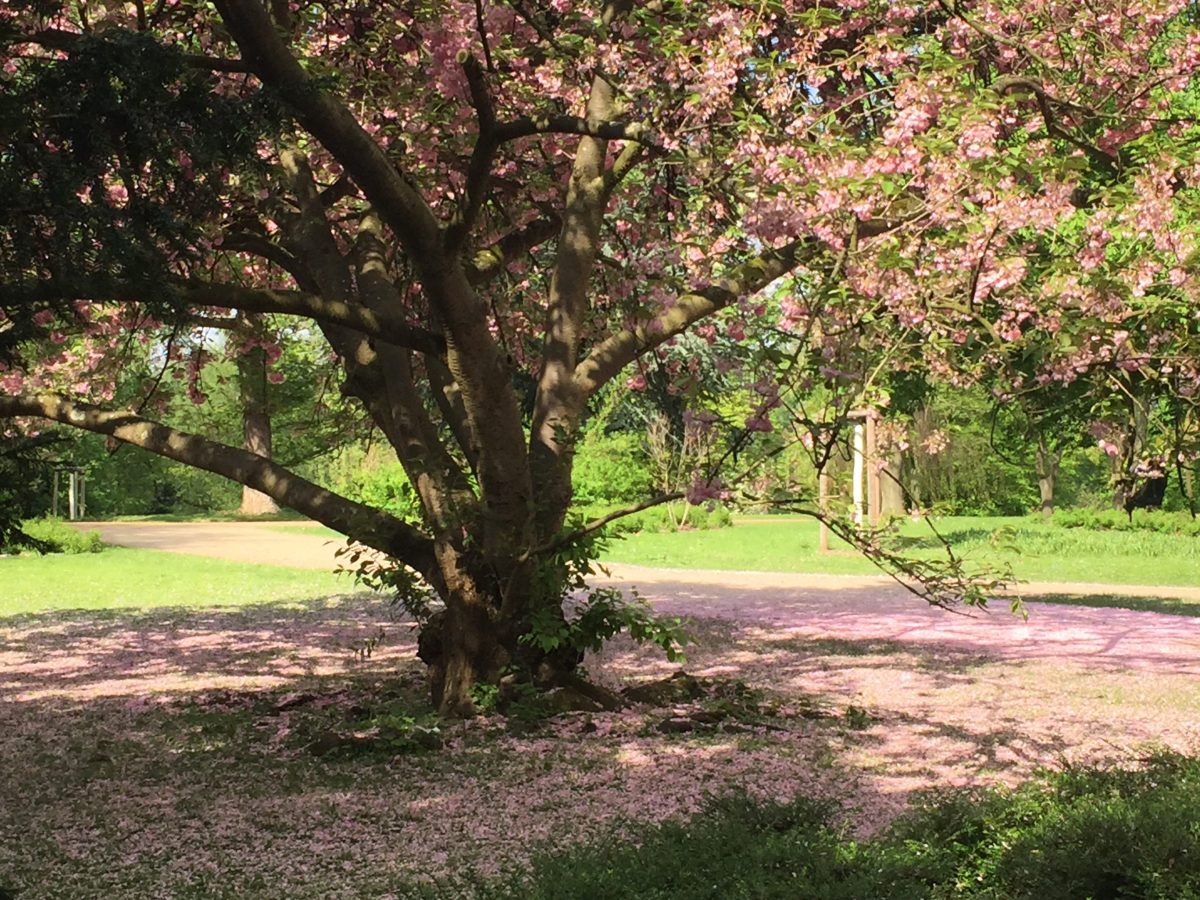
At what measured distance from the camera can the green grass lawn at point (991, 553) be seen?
19297 millimetres

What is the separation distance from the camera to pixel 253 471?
785 cm

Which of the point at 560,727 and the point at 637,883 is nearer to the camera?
the point at 637,883

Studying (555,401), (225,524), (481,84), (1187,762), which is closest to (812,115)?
(481,84)

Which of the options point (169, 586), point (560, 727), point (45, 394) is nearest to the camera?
point (560, 727)

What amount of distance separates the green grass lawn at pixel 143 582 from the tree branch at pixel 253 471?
758 centimetres

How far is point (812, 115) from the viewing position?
670 cm

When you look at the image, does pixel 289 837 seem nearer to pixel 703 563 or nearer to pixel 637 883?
pixel 637 883

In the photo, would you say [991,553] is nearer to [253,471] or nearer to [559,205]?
[559,205]

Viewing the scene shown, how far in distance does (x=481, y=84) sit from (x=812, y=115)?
185 centimetres

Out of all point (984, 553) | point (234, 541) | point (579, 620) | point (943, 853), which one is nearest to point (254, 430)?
point (234, 541)

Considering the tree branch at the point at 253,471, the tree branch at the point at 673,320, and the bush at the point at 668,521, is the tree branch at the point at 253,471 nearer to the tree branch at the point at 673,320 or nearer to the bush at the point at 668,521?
the tree branch at the point at 673,320

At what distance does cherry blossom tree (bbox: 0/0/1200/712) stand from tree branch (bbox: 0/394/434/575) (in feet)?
0.09

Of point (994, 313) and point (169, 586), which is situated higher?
point (994, 313)

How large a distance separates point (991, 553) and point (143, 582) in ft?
45.8
